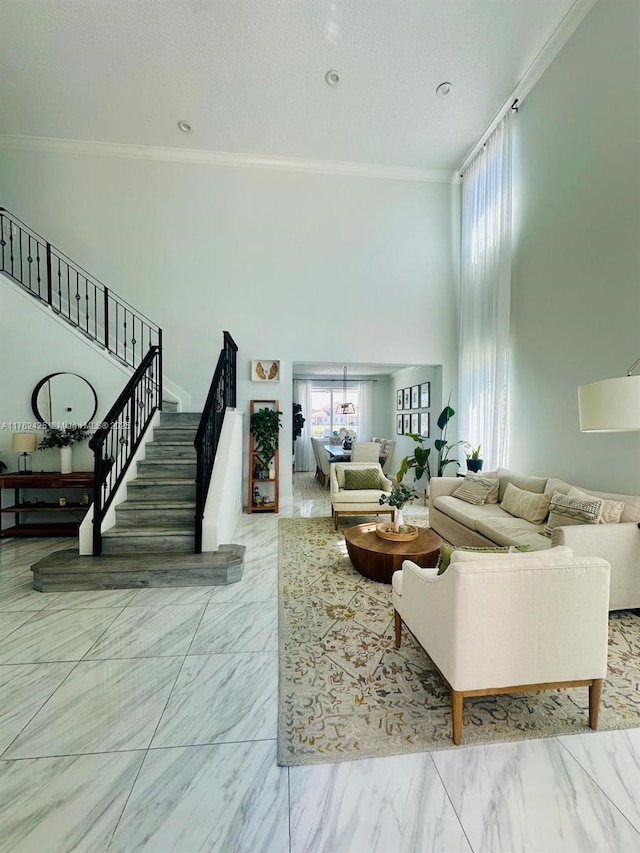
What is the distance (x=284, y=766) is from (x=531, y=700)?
137cm

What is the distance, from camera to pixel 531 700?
6.74 ft

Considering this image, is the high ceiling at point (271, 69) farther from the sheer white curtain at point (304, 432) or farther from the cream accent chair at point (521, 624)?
the sheer white curtain at point (304, 432)

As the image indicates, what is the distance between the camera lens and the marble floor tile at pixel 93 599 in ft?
10.0

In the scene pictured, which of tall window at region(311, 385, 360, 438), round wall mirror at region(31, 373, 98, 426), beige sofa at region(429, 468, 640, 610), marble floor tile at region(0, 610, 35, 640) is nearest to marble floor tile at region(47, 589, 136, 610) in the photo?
marble floor tile at region(0, 610, 35, 640)

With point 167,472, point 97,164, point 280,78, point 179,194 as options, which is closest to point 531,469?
point 167,472

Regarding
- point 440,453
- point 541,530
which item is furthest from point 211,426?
point 440,453

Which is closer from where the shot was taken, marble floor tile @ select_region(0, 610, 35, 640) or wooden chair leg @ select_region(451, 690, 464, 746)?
wooden chair leg @ select_region(451, 690, 464, 746)

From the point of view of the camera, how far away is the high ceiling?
401 centimetres

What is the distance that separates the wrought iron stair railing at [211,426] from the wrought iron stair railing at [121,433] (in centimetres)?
87

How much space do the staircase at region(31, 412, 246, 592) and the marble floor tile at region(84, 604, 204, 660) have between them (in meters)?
0.39

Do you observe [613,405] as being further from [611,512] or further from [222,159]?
[222,159]

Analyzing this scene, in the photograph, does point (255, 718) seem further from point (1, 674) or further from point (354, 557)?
point (354, 557)

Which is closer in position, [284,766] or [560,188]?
[284,766]

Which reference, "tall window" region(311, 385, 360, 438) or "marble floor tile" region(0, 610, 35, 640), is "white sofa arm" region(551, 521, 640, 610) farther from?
"tall window" region(311, 385, 360, 438)
